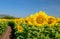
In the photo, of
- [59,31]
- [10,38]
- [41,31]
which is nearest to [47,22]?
[41,31]

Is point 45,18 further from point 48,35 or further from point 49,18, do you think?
point 48,35

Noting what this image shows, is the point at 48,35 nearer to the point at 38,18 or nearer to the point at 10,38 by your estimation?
the point at 38,18

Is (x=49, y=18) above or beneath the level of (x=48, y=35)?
above

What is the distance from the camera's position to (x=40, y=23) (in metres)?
2.15

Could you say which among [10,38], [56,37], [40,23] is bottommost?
[10,38]

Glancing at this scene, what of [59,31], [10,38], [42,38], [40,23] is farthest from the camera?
[10,38]

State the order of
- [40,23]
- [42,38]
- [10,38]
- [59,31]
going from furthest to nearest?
[10,38]
[59,31]
[42,38]
[40,23]

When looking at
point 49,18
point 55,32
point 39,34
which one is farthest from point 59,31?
point 49,18

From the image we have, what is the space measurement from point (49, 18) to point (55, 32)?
1494mm

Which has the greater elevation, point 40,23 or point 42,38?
point 40,23

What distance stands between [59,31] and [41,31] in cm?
45

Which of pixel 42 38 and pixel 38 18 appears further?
pixel 42 38

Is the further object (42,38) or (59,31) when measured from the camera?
(59,31)

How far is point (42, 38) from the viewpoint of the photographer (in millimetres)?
3260
